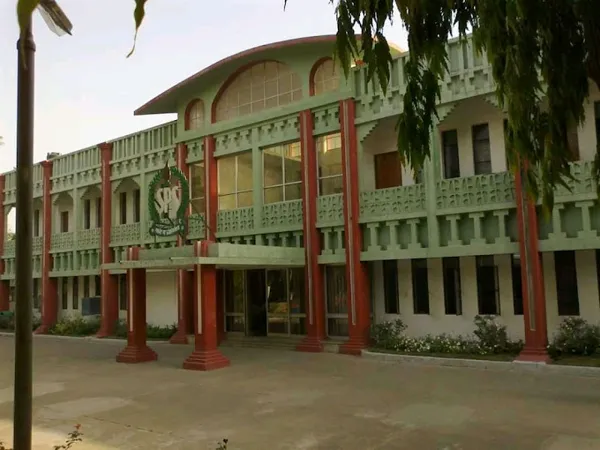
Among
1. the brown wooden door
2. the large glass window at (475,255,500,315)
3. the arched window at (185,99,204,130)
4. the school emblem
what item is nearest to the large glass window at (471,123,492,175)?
the brown wooden door

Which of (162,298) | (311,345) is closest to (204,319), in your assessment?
(311,345)

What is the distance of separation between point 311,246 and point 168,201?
429cm

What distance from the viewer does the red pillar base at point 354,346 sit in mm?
15352

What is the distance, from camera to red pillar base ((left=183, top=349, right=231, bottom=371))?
1361cm

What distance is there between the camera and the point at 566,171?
13.2 ft

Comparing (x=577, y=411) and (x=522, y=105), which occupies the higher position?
(x=522, y=105)

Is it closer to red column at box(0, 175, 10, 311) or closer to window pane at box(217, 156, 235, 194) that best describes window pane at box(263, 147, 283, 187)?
window pane at box(217, 156, 235, 194)

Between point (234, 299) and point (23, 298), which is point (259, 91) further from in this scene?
point (23, 298)

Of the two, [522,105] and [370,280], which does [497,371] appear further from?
[522,105]

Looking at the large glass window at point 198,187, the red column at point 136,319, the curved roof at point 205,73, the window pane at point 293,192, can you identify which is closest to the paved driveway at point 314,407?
the red column at point 136,319

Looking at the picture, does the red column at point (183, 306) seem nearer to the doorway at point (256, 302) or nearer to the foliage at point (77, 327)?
the doorway at point (256, 302)

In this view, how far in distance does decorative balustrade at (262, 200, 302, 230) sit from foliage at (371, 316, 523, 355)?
13.2ft

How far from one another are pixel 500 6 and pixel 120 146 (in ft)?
69.0

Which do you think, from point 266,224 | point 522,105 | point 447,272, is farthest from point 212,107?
point 522,105
